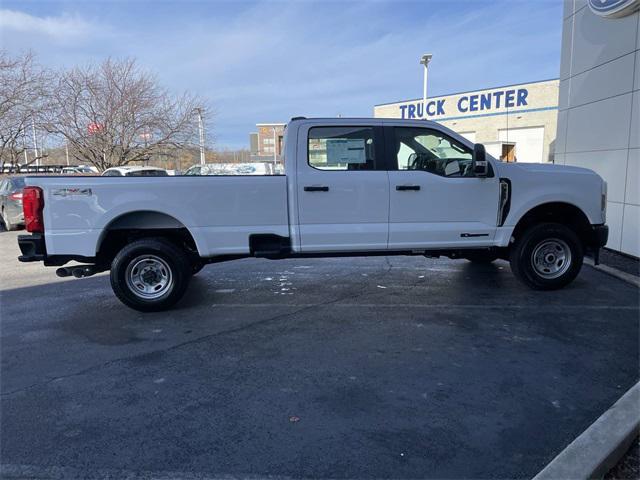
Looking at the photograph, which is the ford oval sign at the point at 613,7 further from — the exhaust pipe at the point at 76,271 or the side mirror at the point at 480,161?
the exhaust pipe at the point at 76,271

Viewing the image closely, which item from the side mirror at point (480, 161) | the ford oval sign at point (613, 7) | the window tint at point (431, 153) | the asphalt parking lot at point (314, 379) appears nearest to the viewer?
the asphalt parking lot at point (314, 379)

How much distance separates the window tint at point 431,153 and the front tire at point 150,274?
2.91 m

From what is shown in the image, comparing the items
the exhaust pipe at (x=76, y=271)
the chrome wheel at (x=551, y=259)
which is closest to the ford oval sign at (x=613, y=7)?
the chrome wheel at (x=551, y=259)

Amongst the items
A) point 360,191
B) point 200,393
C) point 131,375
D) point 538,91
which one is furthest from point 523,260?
point 538,91

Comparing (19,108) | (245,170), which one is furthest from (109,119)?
(245,170)

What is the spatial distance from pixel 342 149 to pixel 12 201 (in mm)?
10527

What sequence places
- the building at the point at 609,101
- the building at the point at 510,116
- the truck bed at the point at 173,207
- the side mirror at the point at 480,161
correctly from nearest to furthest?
the truck bed at the point at 173,207 < the side mirror at the point at 480,161 < the building at the point at 609,101 < the building at the point at 510,116

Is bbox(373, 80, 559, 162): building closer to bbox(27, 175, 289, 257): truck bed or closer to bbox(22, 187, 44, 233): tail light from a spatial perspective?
bbox(27, 175, 289, 257): truck bed

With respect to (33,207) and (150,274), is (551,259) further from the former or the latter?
(33,207)

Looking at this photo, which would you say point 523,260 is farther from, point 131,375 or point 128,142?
point 128,142

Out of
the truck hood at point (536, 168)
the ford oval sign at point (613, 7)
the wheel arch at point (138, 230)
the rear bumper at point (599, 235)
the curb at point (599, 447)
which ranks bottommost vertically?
the curb at point (599, 447)

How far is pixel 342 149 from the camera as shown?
18.4ft

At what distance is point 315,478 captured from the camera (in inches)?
103

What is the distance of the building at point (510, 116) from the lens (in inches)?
1147
